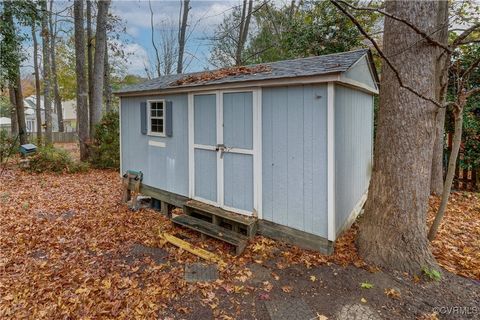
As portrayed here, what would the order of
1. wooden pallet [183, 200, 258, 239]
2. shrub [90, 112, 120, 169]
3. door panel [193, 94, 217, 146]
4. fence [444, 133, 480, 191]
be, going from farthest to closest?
shrub [90, 112, 120, 169] → fence [444, 133, 480, 191] → door panel [193, 94, 217, 146] → wooden pallet [183, 200, 258, 239]

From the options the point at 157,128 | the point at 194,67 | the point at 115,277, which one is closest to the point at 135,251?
the point at 115,277

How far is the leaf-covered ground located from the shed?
402 mm

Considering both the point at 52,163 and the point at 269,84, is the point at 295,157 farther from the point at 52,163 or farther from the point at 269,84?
the point at 52,163

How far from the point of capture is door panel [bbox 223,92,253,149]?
410cm

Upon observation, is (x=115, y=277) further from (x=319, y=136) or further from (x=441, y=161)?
(x=441, y=161)

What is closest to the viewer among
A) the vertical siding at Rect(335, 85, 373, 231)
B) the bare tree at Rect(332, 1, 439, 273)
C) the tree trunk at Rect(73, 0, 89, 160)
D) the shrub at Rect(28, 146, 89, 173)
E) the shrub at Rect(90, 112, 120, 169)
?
the bare tree at Rect(332, 1, 439, 273)

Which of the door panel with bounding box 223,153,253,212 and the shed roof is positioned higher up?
the shed roof

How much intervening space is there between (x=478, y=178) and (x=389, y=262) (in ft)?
16.2

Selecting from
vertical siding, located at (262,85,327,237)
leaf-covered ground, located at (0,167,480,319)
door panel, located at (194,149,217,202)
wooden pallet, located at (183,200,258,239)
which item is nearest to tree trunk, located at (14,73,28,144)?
leaf-covered ground, located at (0,167,480,319)

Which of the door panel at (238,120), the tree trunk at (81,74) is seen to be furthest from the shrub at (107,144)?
the door panel at (238,120)

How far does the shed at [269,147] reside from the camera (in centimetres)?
352

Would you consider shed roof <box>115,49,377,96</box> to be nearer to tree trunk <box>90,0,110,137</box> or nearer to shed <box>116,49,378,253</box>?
shed <box>116,49,378,253</box>

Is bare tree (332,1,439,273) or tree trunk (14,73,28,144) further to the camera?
tree trunk (14,73,28,144)

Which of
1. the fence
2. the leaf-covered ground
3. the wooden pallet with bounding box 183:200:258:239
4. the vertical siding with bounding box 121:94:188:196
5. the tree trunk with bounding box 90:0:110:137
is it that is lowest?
the leaf-covered ground
